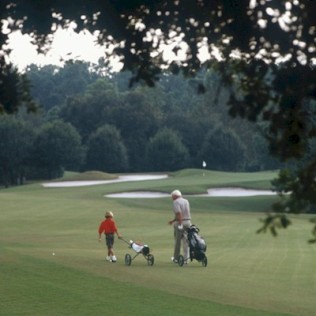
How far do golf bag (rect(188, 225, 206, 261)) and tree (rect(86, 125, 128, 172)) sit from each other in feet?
217

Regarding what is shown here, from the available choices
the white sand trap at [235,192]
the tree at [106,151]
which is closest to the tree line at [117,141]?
the tree at [106,151]

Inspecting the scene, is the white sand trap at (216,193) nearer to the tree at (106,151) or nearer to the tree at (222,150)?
the tree at (222,150)

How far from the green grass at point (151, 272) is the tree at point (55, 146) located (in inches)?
1498

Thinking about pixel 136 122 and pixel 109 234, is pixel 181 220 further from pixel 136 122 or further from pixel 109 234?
pixel 136 122

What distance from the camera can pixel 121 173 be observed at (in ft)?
303

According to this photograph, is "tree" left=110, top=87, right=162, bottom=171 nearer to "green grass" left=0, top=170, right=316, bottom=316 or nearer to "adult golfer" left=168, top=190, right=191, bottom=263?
"green grass" left=0, top=170, right=316, bottom=316

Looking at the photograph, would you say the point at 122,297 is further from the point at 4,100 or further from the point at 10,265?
the point at 4,100

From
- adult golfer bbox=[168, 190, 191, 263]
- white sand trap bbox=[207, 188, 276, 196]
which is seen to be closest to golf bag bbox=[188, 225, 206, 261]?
adult golfer bbox=[168, 190, 191, 263]

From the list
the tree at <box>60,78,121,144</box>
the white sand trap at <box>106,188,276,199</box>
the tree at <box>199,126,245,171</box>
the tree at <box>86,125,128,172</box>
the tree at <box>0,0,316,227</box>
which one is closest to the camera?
the tree at <box>0,0,316,227</box>

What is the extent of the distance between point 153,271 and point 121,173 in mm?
71164

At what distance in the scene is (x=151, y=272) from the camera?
21016 mm

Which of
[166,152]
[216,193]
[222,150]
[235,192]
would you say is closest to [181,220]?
[216,193]

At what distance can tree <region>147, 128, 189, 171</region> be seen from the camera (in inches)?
3484

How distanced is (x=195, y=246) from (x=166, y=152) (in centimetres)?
6752
